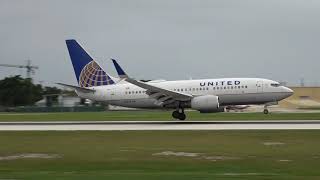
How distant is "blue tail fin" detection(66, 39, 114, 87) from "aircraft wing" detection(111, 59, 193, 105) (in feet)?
17.6

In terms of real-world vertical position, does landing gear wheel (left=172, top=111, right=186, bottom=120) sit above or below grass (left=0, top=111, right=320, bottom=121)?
above

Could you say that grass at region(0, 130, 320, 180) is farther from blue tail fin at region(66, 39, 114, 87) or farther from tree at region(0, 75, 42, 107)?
tree at region(0, 75, 42, 107)

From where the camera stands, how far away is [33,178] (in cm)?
1388

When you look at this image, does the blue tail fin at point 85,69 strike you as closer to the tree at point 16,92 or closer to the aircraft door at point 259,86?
the aircraft door at point 259,86

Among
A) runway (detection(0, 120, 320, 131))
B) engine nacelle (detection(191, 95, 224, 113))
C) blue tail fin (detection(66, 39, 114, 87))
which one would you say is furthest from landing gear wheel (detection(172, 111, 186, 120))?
blue tail fin (detection(66, 39, 114, 87))

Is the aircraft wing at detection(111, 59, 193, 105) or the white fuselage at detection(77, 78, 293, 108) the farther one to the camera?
the white fuselage at detection(77, 78, 293, 108)

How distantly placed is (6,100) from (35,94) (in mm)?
10710

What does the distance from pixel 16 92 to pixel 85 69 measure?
101 meters

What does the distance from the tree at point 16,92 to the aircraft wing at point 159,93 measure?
10637 centimetres

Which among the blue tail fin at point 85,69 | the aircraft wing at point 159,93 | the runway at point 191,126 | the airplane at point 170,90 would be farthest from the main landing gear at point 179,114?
the blue tail fin at point 85,69

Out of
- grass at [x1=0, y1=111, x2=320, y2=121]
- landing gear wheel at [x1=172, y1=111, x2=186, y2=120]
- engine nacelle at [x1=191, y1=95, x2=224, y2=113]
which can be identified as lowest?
grass at [x1=0, y1=111, x2=320, y2=121]

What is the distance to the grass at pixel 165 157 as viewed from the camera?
14625 mm

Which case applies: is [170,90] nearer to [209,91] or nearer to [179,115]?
[179,115]

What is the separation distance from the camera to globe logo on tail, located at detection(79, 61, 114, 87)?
155 feet
